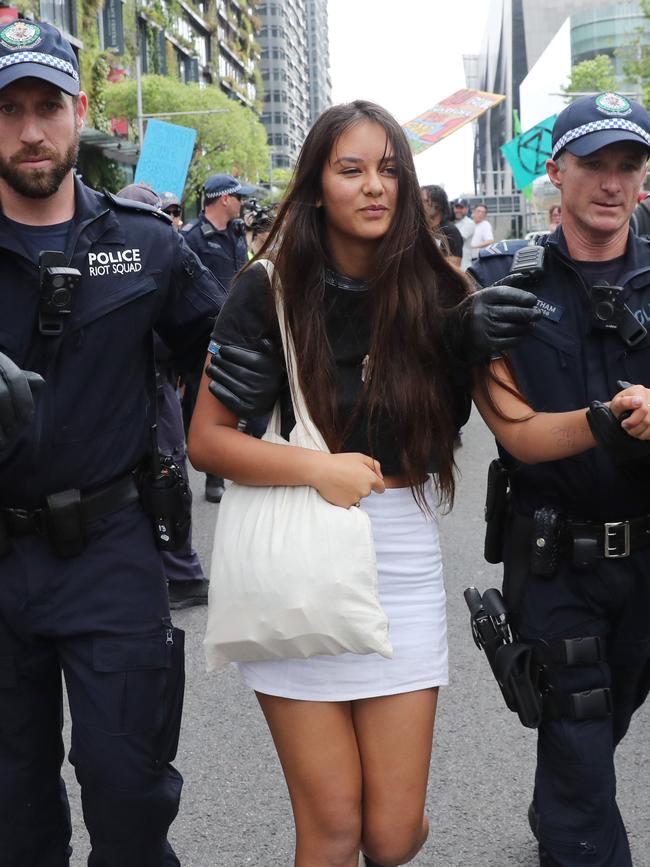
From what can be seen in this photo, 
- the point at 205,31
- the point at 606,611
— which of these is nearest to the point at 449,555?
the point at 606,611

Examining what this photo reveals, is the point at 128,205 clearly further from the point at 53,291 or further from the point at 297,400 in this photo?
the point at 297,400

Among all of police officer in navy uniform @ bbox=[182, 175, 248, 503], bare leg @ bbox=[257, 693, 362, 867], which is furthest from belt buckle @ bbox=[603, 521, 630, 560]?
police officer in navy uniform @ bbox=[182, 175, 248, 503]

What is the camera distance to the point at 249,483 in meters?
2.59

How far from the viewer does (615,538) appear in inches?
110

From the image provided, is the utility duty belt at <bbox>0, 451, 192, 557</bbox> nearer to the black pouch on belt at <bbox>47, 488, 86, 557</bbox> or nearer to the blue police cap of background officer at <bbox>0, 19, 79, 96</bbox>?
the black pouch on belt at <bbox>47, 488, 86, 557</bbox>

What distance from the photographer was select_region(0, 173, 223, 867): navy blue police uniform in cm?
263

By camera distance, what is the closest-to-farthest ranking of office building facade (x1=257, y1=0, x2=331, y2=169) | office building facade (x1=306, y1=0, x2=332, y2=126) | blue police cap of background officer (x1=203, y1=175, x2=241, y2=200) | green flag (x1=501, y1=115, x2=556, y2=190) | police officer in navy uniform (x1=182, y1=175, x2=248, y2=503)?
police officer in navy uniform (x1=182, y1=175, x2=248, y2=503)
blue police cap of background officer (x1=203, y1=175, x2=241, y2=200)
green flag (x1=501, y1=115, x2=556, y2=190)
office building facade (x1=257, y1=0, x2=331, y2=169)
office building facade (x1=306, y1=0, x2=332, y2=126)

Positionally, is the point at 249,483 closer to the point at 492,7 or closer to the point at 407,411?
A: the point at 407,411

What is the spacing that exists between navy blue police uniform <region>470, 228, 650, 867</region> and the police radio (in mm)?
1105

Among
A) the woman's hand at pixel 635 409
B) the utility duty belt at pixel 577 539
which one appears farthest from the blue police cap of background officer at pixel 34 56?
the utility duty belt at pixel 577 539

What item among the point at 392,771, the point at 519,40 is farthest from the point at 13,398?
the point at 519,40

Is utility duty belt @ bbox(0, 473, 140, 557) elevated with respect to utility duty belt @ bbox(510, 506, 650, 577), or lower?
elevated

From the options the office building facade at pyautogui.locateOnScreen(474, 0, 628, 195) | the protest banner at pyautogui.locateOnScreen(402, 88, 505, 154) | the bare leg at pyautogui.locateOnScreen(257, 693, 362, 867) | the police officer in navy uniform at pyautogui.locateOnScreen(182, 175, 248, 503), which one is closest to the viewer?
the bare leg at pyautogui.locateOnScreen(257, 693, 362, 867)

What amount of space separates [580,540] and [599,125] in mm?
1032
